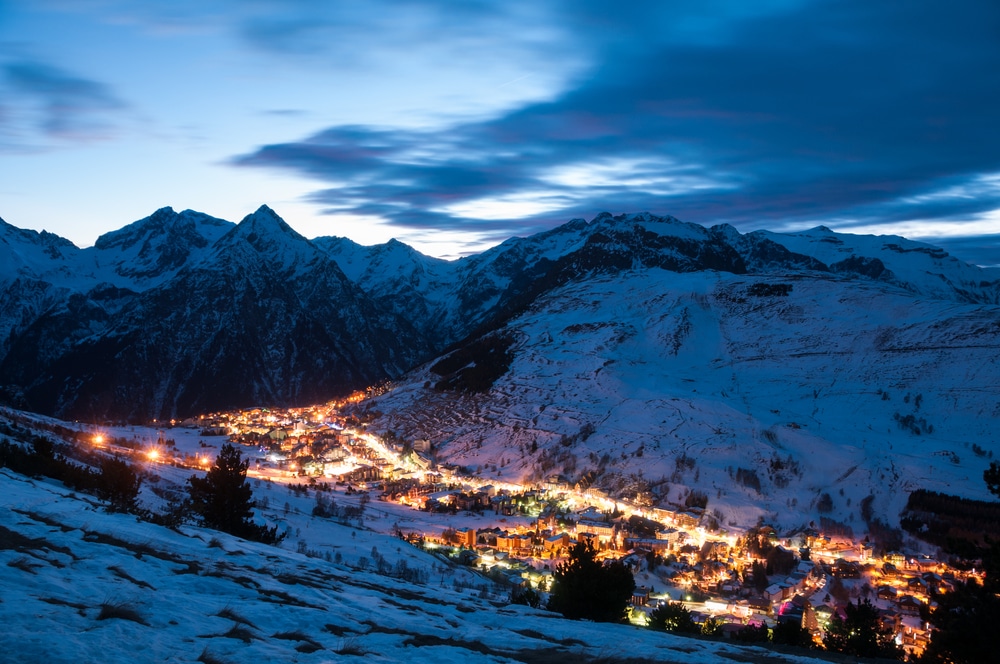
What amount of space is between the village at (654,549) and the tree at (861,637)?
59.9 inches

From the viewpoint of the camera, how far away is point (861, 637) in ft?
65.6

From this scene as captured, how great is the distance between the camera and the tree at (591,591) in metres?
17.8

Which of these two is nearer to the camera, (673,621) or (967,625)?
(967,625)

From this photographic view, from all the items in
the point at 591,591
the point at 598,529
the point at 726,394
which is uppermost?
the point at 726,394

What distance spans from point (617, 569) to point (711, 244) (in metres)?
183

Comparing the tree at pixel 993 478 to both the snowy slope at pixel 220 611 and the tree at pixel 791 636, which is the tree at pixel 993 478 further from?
the snowy slope at pixel 220 611

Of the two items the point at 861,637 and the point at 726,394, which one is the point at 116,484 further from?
the point at 726,394

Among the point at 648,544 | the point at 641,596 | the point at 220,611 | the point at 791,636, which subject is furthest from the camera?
the point at 648,544

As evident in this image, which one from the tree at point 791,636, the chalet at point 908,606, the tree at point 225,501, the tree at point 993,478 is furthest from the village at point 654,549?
the tree at point 225,501

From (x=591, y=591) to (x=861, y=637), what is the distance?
902 cm

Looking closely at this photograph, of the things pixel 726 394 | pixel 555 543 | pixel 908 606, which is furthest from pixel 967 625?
pixel 726 394

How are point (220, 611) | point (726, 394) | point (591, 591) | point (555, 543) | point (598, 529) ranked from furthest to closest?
point (726, 394) < point (598, 529) < point (555, 543) < point (591, 591) < point (220, 611)

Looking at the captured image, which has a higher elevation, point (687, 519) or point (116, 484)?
point (116, 484)

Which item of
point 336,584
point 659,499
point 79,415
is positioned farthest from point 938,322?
point 79,415
